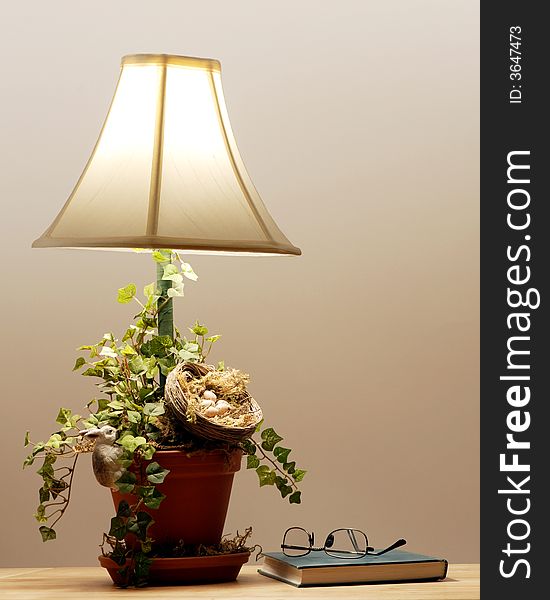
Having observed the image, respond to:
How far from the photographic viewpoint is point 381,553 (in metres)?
1.31

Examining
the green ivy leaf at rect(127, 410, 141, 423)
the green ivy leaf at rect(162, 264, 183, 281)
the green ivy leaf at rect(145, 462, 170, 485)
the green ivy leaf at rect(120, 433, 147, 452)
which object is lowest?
the green ivy leaf at rect(145, 462, 170, 485)

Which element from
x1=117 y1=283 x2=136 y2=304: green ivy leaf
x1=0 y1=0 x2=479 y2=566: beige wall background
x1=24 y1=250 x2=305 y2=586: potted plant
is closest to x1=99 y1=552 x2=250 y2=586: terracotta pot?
x1=24 y1=250 x2=305 y2=586: potted plant

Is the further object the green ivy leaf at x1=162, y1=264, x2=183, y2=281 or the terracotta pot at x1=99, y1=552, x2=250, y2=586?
the green ivy leaf at x1=162, y1=264, x2=183, y2=281

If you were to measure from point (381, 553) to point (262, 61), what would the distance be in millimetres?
999

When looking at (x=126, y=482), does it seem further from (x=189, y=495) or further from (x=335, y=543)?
(x=335, y=543)

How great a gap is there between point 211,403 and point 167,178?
0.28m

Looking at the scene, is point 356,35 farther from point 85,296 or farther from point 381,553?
point 381,553

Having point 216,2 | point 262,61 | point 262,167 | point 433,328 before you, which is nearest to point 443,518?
point 433,328

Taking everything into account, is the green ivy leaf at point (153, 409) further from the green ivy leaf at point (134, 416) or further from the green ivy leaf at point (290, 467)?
the green ivy leaf at point (290, 467)

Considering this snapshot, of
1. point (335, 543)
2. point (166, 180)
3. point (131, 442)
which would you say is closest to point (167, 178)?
point (166, 180)

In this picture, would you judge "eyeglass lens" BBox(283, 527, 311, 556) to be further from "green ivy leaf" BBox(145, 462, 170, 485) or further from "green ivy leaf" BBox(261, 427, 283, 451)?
"green ivy leaf" BBox(145, 462, 170, 485)

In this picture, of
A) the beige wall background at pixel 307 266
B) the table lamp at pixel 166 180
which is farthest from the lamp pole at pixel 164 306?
the beige wall background at pixel 307 266

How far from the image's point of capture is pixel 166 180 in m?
1.23

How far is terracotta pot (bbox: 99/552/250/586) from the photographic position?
119 centimetres
